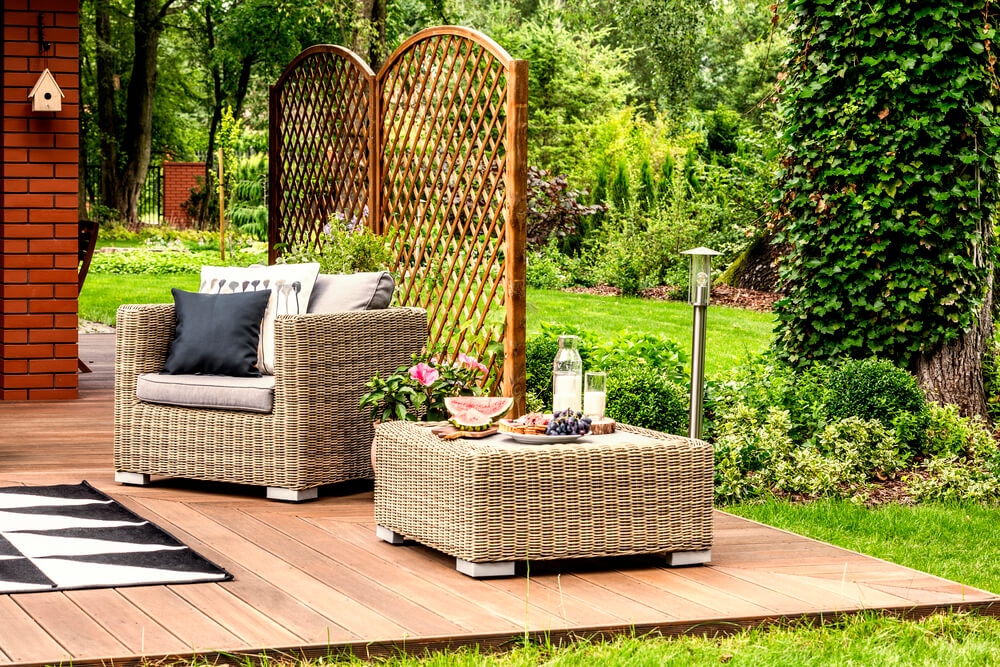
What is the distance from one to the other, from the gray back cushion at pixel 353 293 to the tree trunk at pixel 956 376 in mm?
2507

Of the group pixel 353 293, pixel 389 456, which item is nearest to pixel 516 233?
pixel 353 293

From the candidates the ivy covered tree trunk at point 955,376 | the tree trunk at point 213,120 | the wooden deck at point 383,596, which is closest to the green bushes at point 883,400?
the ivy covered tree trunk at point 955,376

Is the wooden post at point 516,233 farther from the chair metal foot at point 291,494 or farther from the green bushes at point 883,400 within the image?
the green bushes at point 883,400

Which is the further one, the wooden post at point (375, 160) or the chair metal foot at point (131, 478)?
the wooden post at point (375, 160)

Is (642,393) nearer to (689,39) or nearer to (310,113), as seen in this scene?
(310,113)

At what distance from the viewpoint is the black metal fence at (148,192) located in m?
19.2

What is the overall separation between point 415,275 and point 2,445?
1.93 meters

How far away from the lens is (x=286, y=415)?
13.3ft

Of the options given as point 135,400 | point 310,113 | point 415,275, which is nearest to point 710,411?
point 415,275

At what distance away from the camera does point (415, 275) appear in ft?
17.5

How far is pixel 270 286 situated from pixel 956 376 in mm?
3092

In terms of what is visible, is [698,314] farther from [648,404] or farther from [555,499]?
[555,499]

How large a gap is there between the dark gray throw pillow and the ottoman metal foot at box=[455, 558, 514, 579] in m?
1.50

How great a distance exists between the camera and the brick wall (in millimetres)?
19531
